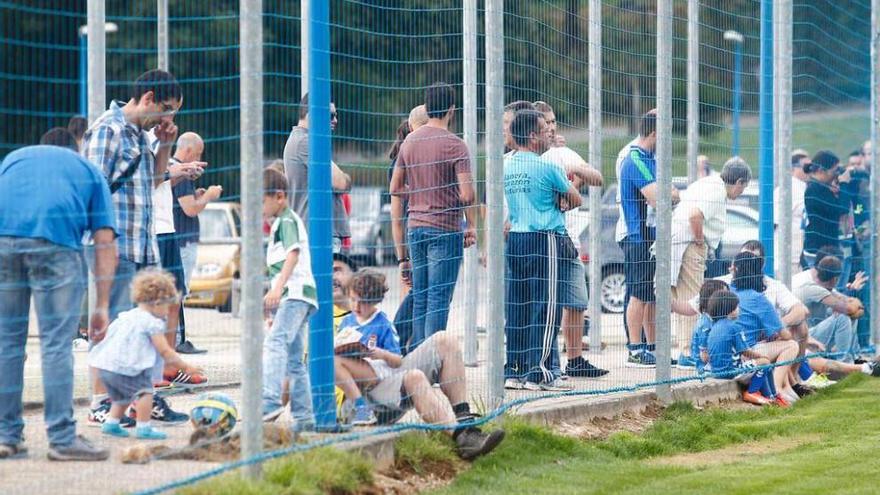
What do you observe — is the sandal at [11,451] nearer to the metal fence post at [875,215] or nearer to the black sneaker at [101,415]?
the black sneaker at [101,415]

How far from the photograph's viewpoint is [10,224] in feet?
24.0

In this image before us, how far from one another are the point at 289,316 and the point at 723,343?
4.71m

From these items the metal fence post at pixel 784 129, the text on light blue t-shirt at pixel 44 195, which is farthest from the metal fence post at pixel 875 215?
the text on light blue t-shirt at pixel 44 195

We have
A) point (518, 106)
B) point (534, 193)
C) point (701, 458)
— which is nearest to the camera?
point (701, 458)

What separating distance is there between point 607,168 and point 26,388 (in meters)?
4.89

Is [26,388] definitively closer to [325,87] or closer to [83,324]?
[83,324]

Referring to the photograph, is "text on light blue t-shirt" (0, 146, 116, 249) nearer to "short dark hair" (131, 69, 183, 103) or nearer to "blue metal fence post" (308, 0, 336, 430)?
"short dark hair" (131, 69, 183, 103)

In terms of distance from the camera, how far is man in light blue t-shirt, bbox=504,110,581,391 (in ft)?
33.2

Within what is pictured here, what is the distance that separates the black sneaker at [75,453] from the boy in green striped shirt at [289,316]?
82 centimetres

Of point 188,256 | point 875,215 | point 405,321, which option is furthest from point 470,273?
point 875,215

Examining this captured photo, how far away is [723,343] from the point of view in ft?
38.1

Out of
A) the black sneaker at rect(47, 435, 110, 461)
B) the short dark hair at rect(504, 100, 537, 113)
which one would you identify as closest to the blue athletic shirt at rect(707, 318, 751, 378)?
the short dark hair at rect(504, 100, 537, 113)

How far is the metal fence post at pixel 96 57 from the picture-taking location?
9.38m

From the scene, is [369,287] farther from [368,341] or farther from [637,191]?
[637,191]
